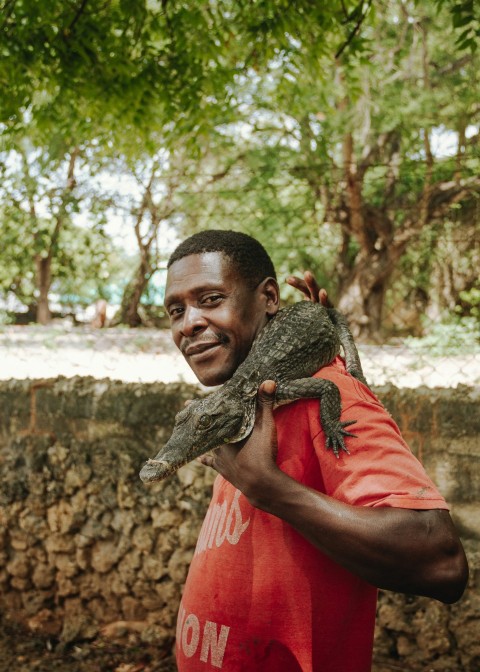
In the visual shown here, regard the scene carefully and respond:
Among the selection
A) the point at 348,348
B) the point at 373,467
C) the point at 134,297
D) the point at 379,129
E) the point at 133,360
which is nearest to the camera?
the point at 373,467

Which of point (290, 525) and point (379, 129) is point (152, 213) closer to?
point (290, 525)

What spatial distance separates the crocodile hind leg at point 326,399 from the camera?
142 centimetres

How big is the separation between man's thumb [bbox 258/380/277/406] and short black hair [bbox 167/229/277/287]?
424 mm

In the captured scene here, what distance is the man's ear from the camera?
1826 millimetres

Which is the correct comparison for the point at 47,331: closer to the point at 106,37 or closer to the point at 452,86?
the point at 106,37

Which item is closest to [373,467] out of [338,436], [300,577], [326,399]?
[338,436]

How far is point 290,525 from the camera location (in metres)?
1.46

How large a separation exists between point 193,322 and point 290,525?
2.09 feet

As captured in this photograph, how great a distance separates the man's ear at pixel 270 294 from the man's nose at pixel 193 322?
A: 0.24 meters

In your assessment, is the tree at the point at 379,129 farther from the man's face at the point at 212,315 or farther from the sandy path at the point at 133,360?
the man's face at the point at 212,315

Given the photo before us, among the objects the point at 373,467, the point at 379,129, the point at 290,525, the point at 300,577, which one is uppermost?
the point at 379,129

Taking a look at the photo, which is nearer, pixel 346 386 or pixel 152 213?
pixel 346 386

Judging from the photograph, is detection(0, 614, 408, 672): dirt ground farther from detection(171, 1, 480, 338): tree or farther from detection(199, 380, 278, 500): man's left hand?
detection(171, 1, 480, 338): tree

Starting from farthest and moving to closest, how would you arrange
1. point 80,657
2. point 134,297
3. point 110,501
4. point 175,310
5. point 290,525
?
1. point 134,297
2. point 110,501
3. point 80,657
4. point 175,310
5. point 290,525
